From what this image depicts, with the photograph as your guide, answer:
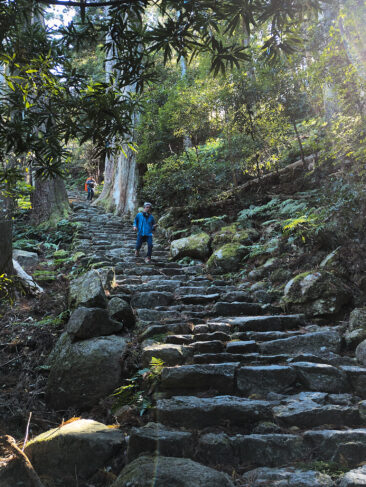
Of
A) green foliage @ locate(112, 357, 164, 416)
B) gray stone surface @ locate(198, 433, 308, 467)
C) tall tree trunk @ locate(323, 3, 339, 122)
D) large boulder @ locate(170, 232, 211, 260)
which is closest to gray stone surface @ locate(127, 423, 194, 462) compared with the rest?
gray stone surface @ locate(198, 433, 308, 467)

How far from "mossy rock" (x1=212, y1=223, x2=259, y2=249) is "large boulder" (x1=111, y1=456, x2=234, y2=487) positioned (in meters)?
6.06

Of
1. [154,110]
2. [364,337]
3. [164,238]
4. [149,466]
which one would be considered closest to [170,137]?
[154,110]

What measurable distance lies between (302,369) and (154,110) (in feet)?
39.1

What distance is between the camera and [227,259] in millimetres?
7539

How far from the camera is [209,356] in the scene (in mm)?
3777

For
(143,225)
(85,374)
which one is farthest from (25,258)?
A: (85,374)

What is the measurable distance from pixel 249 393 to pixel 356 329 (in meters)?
1.78

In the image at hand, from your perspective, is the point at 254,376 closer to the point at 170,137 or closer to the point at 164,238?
the point at 164,238

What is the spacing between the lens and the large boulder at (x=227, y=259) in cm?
749

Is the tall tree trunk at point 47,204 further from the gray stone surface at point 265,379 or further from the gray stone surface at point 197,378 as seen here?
the gray stone surface at point 265,379

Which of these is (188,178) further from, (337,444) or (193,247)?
(337,444)

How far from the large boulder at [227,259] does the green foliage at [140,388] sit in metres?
4.11

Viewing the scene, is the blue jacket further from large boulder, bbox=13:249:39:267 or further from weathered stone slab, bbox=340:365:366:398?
weathered stone slab, bbox=340:365:366:398

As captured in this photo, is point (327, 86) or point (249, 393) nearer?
point (249, 393)
